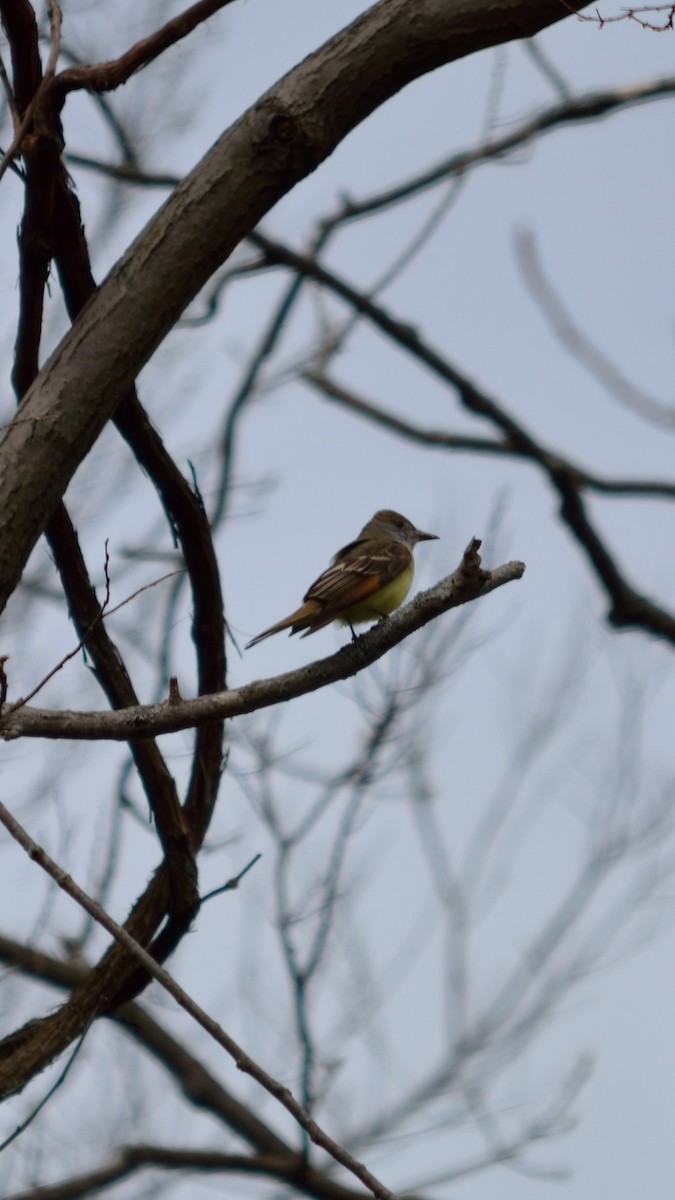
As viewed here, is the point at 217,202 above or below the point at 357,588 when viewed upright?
below

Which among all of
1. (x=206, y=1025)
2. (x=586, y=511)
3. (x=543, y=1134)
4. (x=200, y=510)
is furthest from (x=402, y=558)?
(x=543, y=1134)

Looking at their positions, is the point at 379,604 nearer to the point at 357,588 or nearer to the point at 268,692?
the point at 357,588

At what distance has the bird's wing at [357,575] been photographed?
Answer: 5344mm

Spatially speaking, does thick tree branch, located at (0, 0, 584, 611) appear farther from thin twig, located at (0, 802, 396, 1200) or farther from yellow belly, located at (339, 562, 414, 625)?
yellow belly, located at (339, 562, 414, 625)

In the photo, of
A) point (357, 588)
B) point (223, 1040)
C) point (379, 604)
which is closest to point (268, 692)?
point (223, 1040)

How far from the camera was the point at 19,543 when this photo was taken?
301 centimetres

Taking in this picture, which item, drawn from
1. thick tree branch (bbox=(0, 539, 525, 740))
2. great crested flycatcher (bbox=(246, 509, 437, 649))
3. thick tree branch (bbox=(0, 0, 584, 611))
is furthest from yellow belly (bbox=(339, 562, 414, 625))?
thick tree branch (bbox=(0, 0, 584, 611))

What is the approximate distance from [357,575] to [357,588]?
0.11 meters

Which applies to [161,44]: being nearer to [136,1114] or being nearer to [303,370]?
[303,370]

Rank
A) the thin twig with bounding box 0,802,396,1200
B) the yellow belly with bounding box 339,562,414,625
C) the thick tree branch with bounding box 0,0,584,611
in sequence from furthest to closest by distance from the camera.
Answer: the yellow belly with bounding box 339,562,414,625, the thick tree branch with bounding box 0,0,584,611, the thin twig with bounding box 0,802,396,1200

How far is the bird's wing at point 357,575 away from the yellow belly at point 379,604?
0.13 ft

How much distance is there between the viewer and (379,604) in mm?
5781

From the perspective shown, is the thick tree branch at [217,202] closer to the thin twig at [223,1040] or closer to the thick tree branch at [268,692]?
the thick tree branch at [268,692]

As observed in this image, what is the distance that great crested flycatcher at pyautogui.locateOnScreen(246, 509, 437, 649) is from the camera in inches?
205
